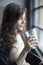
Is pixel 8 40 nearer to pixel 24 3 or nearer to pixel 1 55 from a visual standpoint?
pixel 1 55

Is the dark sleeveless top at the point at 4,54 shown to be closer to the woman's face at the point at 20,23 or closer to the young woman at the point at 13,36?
the young woman at the point at 13,36

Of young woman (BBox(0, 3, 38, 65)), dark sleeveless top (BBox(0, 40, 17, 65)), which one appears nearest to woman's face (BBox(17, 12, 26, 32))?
young woman (BBox(0, 3, 38, 65))

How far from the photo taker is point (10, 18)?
3.48ft

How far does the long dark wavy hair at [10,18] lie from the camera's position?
1.05m

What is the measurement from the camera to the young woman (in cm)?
102

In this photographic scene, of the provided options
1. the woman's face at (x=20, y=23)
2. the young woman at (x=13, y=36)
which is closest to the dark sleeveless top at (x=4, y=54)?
the young woman at (x=13, y=36)

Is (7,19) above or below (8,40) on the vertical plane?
above

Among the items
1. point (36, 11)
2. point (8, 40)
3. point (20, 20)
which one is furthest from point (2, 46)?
point (36, 11)

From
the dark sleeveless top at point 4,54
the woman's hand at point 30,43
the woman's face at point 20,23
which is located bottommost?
the dark sleeveless top at point 4,54

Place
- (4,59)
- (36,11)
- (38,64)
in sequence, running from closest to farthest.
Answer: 1. (4,59)
2. (38,64)
3. (36,11)

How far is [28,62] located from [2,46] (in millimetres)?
204

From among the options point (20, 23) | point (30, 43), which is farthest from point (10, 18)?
point (30, 43)

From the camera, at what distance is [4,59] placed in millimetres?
1016

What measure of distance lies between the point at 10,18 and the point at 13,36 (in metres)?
0.09
